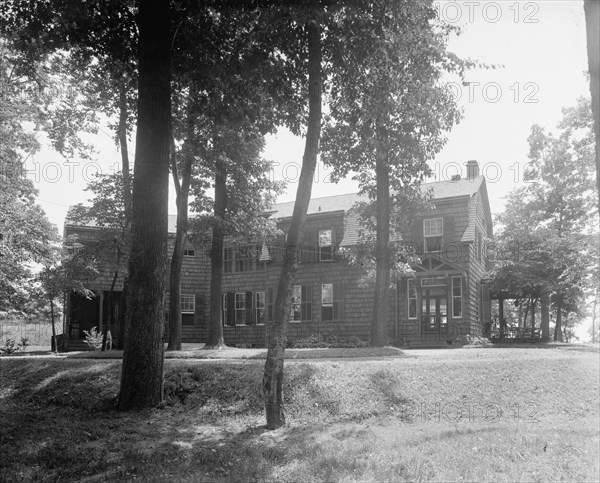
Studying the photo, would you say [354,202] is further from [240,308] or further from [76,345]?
[76,345]

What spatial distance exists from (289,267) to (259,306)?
84.3ft

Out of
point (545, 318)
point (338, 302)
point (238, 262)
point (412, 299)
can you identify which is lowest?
point (545, 318)

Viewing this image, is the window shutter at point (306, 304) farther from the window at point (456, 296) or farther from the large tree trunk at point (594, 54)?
the large tree trunk at point (594, 54)

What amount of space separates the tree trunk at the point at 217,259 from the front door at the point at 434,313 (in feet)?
37.1

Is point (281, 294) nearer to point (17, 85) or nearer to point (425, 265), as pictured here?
point (17, 85)

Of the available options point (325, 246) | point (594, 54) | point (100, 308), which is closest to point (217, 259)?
point (325, 246)

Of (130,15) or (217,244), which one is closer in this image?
(130,15)

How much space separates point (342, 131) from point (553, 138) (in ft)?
75.1

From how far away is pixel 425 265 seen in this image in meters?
29.5

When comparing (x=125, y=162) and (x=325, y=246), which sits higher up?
(x=125, y=162)

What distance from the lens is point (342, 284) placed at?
32250 mm

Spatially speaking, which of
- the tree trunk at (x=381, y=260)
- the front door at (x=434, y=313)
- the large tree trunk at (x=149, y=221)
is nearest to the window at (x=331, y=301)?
the front door at (x=434, y=313)

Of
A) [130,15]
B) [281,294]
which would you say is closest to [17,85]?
[130,15]

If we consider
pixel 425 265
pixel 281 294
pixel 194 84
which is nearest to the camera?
pixel 281 294
